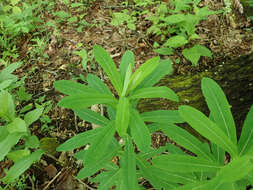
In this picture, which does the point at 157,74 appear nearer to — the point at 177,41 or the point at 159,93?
the point at 159,93

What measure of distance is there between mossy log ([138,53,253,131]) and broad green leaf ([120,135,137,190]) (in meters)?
0.91

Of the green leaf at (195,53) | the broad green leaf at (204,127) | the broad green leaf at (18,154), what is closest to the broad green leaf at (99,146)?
the broad green leaf at (204,127)

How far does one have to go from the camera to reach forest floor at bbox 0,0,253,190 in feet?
8.16

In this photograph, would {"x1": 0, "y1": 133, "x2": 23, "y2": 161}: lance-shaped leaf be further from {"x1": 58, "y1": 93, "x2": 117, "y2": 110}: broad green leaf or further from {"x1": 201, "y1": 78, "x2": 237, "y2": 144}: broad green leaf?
{"x1": 201, "y1": 78, "x2": 237, "y2": 144}: broad green leaf

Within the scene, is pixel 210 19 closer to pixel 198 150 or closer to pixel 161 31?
pixel 161 31

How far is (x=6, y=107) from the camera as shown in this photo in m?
1.80

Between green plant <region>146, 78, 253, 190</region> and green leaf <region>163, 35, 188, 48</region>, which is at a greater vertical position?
green leaf <region>163, 35, 188, 48</region>

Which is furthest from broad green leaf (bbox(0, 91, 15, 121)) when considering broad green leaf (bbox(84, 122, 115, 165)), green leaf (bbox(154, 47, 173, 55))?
green leaf (bbox(154, 47, 173, 55))

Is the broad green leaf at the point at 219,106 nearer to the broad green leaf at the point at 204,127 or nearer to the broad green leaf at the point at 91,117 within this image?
the broad green leaf at the point at 204,127

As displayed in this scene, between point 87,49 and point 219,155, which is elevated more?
point 87,49

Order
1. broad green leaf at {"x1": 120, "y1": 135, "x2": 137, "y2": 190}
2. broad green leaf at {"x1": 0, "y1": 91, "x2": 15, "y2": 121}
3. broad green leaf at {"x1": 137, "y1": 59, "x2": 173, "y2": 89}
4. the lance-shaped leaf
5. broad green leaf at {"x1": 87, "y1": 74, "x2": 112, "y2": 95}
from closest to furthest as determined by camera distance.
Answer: broad green leaf at {"x1": 120, "y1": 135, "x2": 137, "y2": 190} < broad green leaf at {"x1": 137, "y1": 59, "x2": 173, "y2": 89} < broad green leaf at {"x1": 87, "y1": 74, "x2": 112, "y2": 95} < the lance-shaped leaf < broad green leaf at {"x1": 0, "y1": 91, "x2": 15, "y2": 121}

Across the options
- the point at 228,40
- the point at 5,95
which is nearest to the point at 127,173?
the point at 5,95

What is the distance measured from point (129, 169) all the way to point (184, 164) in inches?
13.0

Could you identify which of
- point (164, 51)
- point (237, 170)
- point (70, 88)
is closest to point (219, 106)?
point (237, 170)
